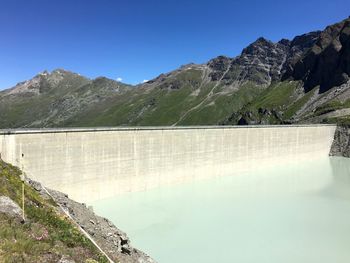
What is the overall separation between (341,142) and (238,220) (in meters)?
51.5

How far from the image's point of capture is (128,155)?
3469 centimetres

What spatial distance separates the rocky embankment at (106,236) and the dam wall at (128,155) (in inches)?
155

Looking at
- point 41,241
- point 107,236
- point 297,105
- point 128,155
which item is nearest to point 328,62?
point 297,105

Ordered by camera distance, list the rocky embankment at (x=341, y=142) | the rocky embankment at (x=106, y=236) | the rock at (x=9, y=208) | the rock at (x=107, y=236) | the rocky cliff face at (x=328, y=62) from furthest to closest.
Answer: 1. the rocky cliff face at (x=328, y=62)
2. the rocky embankment at (x=341, y=142)
3. the rock at (x=107, y=236)
4. the rocky embankment at (x=106, y=236)
5. the rock at (x=9, y=208)

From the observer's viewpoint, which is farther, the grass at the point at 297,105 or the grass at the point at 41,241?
the grass at the point at 297,105

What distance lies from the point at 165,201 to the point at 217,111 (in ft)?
465

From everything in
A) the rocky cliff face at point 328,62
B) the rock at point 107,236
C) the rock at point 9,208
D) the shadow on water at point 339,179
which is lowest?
the shadow on water at point 339,179

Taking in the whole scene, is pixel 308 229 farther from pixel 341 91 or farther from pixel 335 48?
pixel 335 48

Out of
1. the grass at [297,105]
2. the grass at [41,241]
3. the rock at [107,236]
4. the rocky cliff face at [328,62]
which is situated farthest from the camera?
the rocky cliff face at [328,62]

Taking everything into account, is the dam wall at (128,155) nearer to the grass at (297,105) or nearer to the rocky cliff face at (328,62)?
the grass at (297,105)

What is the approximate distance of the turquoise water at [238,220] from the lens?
22.6 m

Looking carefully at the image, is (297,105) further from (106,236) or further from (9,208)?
(9,208)

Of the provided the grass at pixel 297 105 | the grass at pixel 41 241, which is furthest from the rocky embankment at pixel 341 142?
the grass at pixel 41 241

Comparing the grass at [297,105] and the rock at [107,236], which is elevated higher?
the grass at [297,105]
